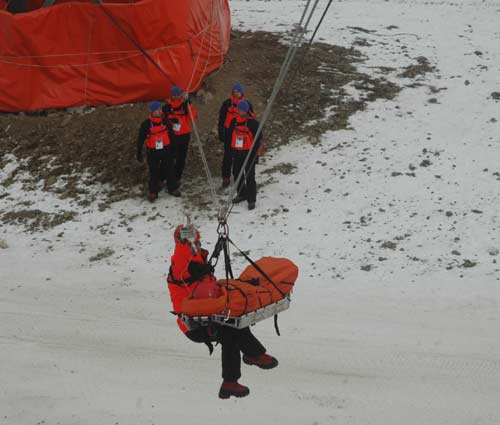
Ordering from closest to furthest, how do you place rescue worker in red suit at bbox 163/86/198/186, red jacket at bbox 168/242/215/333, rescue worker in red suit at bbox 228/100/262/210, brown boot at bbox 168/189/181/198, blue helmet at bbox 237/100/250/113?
red jacket at bbox 168/242/215/333 < blue helmet at bbox 237/100/250/113 < rescue worker in red suit at bbox 228/100/262/210 < rescue worker in red suit at bbox 163/86/198/186 < brown boot at bbox 168/189/181/198

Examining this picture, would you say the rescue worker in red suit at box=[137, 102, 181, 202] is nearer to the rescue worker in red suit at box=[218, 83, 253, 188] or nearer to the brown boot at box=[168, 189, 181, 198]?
the brown boot at box=[168, 189, 181, 198]

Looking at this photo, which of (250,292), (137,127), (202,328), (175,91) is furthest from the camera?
(137,127)

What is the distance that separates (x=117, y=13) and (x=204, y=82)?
2307mm

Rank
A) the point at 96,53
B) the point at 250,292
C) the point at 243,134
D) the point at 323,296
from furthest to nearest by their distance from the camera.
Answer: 1. the point at 96,53
2. the point at 243,134
3. the point at 323,296
4. the point at 250,292

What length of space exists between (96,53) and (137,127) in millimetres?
1678

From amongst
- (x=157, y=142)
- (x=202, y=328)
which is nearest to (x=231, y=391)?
(x=202, y=328)

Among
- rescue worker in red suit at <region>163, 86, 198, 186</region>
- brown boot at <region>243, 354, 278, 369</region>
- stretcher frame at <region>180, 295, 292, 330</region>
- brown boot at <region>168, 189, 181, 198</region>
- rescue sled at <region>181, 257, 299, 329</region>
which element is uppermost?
rescue sled at <region>181, 257, 299, 329</region>

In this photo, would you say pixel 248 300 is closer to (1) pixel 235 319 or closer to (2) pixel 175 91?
(1) pixel 235 319

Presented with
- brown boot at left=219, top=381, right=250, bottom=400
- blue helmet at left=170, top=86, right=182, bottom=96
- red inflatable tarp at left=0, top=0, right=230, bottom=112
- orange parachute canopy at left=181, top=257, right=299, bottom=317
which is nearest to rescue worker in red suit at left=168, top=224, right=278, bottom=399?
brown boot at left=219, top=381, right=250, bottom=400

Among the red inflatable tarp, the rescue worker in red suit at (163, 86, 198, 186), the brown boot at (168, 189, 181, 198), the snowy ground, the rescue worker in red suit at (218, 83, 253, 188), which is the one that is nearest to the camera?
the snowy ground

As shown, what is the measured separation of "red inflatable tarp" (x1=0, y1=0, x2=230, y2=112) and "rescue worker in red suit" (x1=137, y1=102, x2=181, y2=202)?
8.74 feet

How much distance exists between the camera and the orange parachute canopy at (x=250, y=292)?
5168 mm

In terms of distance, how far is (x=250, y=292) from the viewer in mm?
5473

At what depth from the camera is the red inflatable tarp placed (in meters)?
11.9
